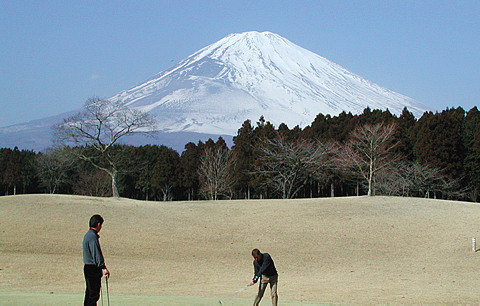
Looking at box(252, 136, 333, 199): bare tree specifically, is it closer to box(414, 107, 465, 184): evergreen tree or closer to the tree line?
the tree line

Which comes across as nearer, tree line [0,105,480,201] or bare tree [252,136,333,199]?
tree line [0,105,480,201]

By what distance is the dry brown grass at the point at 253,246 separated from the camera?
17.0m

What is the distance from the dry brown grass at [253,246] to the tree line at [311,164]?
29.4 ft

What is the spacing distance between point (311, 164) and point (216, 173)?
1360 centimetres

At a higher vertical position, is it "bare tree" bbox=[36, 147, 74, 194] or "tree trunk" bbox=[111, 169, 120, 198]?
"bare tree" bbox=[36, 147, 74, 194]

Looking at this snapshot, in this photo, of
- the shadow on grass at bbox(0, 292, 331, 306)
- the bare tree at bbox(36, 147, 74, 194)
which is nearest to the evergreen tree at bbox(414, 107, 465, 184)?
the bare tree at bbox(36, 147, 74, 194)

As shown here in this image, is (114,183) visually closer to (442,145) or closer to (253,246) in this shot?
(253,246)

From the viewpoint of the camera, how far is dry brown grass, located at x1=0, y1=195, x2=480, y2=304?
1702 centimetres

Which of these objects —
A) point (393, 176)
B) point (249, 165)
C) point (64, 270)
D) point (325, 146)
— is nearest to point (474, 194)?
point (393, 176)

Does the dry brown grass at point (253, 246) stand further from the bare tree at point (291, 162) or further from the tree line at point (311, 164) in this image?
the bare tree at point (291, 162)

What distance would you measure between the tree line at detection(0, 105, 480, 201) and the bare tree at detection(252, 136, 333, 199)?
114 millimetres

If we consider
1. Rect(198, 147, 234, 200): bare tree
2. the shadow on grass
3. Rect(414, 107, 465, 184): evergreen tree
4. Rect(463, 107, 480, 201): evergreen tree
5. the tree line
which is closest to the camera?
the shadow on grass

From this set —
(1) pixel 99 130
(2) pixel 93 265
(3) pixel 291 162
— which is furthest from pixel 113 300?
(3) pixel 291 162

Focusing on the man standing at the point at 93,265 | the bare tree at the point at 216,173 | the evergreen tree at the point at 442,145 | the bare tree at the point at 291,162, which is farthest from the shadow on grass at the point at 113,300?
the evergreen tree at the point at 442,145
